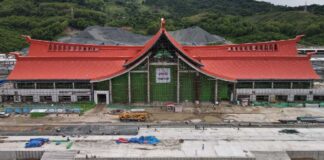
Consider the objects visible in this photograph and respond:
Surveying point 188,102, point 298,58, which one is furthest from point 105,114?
point 298,58

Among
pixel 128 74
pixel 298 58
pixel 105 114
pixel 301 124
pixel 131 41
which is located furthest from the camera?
pixel 131 41

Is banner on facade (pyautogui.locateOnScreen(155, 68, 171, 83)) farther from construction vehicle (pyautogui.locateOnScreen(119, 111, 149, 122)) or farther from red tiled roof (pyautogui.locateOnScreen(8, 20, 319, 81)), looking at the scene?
construction vehicle (pyautogui.locateOnScreen(119, 111, 149, 122))

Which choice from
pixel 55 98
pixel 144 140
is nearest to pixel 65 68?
pixel 55 98

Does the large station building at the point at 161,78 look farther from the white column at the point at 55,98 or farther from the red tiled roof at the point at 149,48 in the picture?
the white column at the point at 55,98

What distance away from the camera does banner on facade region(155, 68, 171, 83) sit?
52.5m

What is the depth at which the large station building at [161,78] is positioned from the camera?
52188 mm

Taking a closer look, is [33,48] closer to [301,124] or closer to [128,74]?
[128,74]

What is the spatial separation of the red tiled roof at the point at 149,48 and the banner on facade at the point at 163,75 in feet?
11.8

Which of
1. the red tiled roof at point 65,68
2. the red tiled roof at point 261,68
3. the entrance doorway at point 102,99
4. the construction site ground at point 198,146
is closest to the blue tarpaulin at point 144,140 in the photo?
the construction site ground at point 198,146

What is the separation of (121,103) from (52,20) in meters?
92.2

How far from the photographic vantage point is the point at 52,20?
133375 millimetres

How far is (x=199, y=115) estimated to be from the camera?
47.2 metres

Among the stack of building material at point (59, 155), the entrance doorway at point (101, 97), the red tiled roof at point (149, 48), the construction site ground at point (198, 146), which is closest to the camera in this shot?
the stack of building material at point (59, 155)

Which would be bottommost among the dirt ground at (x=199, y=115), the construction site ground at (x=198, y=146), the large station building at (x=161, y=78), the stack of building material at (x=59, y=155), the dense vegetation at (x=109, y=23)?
the stack of building material at (x=59, y=155)
